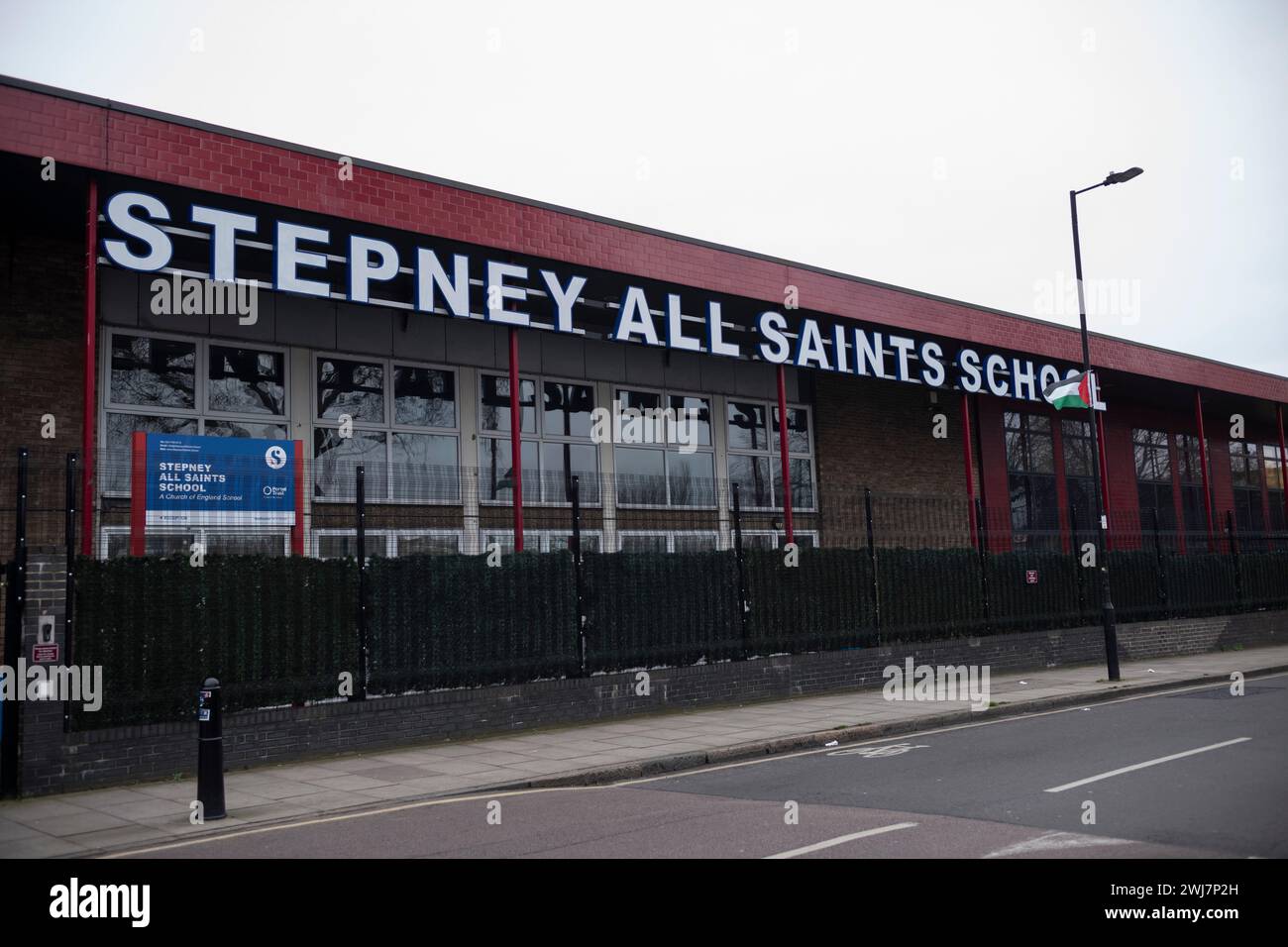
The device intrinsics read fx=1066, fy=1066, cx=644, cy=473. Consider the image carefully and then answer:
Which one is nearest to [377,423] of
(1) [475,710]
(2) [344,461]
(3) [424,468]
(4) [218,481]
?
(2) [344,461]

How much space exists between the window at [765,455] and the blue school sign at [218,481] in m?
10.8

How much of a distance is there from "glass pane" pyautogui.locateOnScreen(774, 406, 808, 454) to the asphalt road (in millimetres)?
12036

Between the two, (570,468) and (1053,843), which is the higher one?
(570,468)

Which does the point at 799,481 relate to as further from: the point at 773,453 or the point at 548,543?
the point at 548,543

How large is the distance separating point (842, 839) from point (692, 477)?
14.7 meters

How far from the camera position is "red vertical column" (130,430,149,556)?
1225cm

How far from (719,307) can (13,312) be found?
1116 cm

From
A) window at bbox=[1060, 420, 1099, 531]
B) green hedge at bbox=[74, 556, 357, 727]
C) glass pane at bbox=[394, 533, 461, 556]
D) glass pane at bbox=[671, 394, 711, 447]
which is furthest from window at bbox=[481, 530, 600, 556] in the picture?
window at bbox=[1060, 420, 1099, 531]

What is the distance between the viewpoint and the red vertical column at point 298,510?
12945 millimetres

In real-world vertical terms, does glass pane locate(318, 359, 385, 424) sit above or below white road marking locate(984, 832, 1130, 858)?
above

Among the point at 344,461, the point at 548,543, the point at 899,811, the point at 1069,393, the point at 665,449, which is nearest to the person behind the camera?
the point at 899,811

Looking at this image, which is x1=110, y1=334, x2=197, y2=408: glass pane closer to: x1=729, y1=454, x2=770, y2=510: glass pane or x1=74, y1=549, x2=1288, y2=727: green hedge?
x1=74, y1=549, x2=1288, y2=727: green hedge

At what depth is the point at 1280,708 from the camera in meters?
13.8

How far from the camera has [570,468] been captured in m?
20.1
